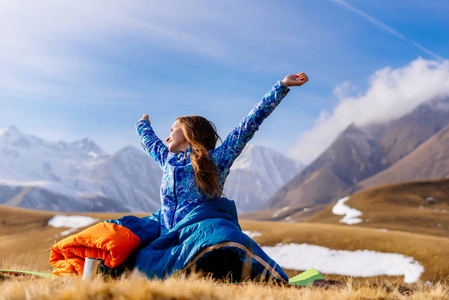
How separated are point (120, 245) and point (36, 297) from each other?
2070mm

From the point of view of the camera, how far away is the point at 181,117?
5934 mm

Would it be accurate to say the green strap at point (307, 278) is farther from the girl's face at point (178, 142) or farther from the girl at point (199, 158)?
the girl's face at point (178, 142)

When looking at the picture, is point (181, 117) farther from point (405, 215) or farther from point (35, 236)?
point (405, 215)

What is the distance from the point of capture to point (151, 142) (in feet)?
21.1

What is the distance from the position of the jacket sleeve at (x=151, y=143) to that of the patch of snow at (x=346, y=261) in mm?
24155

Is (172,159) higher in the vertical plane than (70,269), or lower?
higher

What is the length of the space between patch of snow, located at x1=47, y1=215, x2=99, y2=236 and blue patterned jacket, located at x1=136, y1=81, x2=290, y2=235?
133 feet

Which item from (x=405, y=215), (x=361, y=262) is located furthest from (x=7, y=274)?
(x=405, y=215)

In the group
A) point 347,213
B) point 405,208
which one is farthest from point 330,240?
point 347,213

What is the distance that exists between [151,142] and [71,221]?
43294 millimetres

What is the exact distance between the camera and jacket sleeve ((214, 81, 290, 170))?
5.48m

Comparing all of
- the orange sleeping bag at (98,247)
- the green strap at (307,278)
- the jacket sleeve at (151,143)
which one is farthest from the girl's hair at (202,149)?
the green strap at (307,278)

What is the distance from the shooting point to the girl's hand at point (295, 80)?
5586 millimetres

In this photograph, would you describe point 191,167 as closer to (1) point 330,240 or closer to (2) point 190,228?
(2) point 190,228
